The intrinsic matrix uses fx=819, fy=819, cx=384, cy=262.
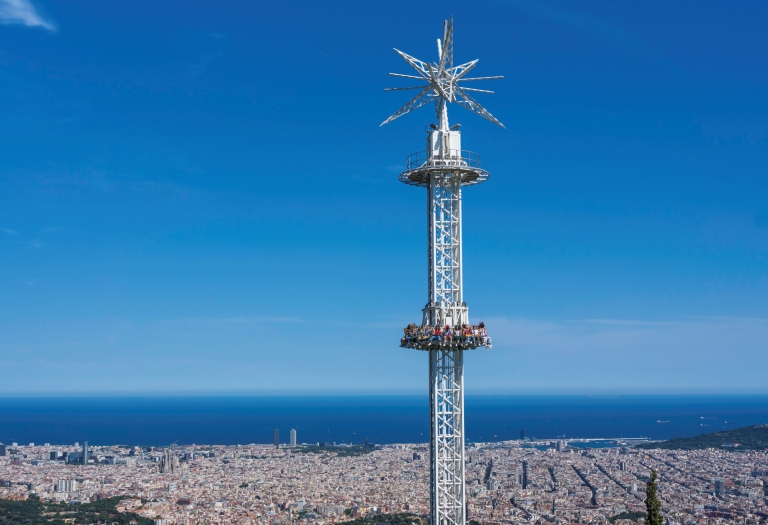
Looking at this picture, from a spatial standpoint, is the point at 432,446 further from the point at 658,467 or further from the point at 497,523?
the point at 658,467

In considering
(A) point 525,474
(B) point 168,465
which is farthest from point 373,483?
(B) point 168,465

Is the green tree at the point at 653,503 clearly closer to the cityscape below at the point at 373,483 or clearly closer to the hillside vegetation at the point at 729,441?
the cityscape below at the point at 373,483

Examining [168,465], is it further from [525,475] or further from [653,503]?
[653,503]

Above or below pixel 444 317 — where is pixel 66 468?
below

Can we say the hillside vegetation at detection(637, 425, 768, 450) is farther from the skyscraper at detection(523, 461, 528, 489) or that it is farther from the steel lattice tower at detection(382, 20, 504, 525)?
the steel lattice tower at detection(382, 20, 504, 525)

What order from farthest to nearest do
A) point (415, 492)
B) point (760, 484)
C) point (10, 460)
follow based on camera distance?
1. point (10, 460)
2. point (760, 484)
3. point (415, 492)

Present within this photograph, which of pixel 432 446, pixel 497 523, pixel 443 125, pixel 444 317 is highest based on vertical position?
pixel 443 125

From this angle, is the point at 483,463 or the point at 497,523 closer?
the point at 497,523

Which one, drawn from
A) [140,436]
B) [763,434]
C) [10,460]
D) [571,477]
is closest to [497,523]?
[571,477]
